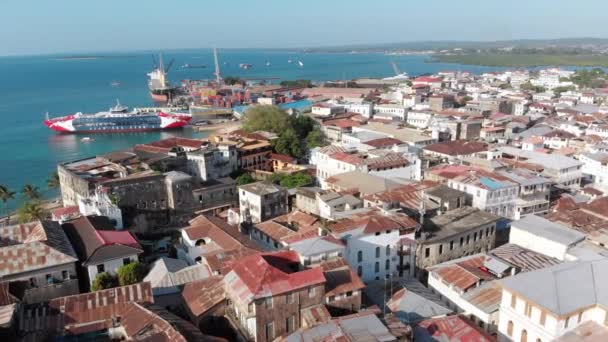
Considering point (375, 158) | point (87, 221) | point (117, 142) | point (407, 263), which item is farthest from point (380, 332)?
point (117, 142)

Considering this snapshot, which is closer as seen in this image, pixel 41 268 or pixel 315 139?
pixel 41 268

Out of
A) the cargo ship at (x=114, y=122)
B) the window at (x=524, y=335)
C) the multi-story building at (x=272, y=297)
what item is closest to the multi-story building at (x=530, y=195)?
the window at (x=524, y=335)

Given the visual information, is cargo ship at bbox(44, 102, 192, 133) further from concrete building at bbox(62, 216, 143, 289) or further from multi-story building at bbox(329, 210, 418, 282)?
multi-story building at bbox(329, 210, 418, 282)

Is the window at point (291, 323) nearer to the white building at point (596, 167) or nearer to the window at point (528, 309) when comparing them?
the window at point (528, 309)

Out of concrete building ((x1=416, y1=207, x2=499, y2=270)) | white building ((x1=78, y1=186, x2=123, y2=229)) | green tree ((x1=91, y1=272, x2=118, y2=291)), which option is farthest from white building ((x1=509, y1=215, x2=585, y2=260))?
white building ((x1=78, y1=186, x2=123, y2=229))

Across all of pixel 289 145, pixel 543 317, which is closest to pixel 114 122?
pixel 289 145

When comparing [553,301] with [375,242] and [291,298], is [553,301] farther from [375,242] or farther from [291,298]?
[291,298]
